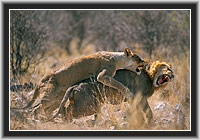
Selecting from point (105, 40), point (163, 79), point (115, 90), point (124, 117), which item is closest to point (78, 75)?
point (115, 90)

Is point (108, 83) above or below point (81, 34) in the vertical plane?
below

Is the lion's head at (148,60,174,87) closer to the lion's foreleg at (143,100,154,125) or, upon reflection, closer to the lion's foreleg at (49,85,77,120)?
the lion's foreleg at (143,100,154,125)

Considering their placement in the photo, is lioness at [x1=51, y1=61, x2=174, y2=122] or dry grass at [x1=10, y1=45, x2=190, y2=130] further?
lioness at [x1=51, y1=61, x2=174, y2=122]

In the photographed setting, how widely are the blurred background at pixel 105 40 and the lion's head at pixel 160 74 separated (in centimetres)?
80

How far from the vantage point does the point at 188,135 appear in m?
6.22

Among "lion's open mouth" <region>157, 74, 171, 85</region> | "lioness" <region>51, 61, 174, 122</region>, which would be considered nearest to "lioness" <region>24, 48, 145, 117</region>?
"lioness" <region>51, 61, 174, 122</region>

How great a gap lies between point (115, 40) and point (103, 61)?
32.6ft

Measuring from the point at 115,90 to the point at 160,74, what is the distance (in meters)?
0.90

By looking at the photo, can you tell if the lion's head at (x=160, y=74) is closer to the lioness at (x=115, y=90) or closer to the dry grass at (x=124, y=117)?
the lioness at (x=115, y=90)

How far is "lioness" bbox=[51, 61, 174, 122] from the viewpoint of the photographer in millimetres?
6645

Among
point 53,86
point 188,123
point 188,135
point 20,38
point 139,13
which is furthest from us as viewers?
point 139,13

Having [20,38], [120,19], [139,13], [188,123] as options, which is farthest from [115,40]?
[188,123]

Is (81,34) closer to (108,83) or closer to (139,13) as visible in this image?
(139,13)

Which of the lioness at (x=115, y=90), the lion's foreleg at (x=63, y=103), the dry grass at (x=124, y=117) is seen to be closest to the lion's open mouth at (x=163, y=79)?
the lioness at (x=115, y=90)
